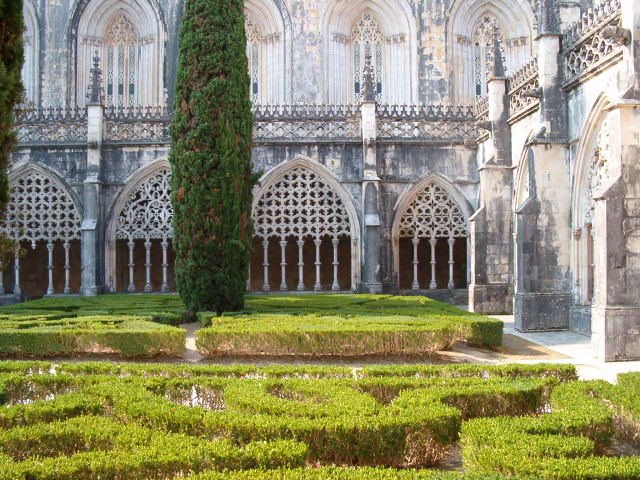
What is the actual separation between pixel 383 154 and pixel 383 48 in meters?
7.55

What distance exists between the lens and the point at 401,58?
24172mm

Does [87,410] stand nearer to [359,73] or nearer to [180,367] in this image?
[180,367]

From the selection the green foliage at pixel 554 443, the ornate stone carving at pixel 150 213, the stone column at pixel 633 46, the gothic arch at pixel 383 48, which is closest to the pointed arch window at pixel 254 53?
the gothic arch at pixel 383 48

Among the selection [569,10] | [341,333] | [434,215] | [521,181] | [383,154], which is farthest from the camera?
[569,10]

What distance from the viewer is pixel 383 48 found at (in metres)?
24.5

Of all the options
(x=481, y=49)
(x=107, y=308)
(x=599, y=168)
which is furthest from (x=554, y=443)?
(x=481, y=49)

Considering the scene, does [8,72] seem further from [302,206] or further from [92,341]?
[302,206]

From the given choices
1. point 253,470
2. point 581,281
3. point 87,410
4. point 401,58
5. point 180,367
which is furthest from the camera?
point 401,58

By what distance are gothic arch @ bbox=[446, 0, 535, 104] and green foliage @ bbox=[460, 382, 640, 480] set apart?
19.9 metres

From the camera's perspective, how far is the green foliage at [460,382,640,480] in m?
3.93

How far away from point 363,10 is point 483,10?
4.25m

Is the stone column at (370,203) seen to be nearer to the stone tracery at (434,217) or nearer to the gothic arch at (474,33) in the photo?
the stone tracery at (434,217)

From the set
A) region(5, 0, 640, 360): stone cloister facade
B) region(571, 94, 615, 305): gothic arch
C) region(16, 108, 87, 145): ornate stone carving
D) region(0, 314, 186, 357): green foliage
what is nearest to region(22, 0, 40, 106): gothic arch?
region(5, 0, 640, 360): stone cloister facade

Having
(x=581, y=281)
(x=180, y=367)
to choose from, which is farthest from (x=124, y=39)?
(x=180, y=367)
